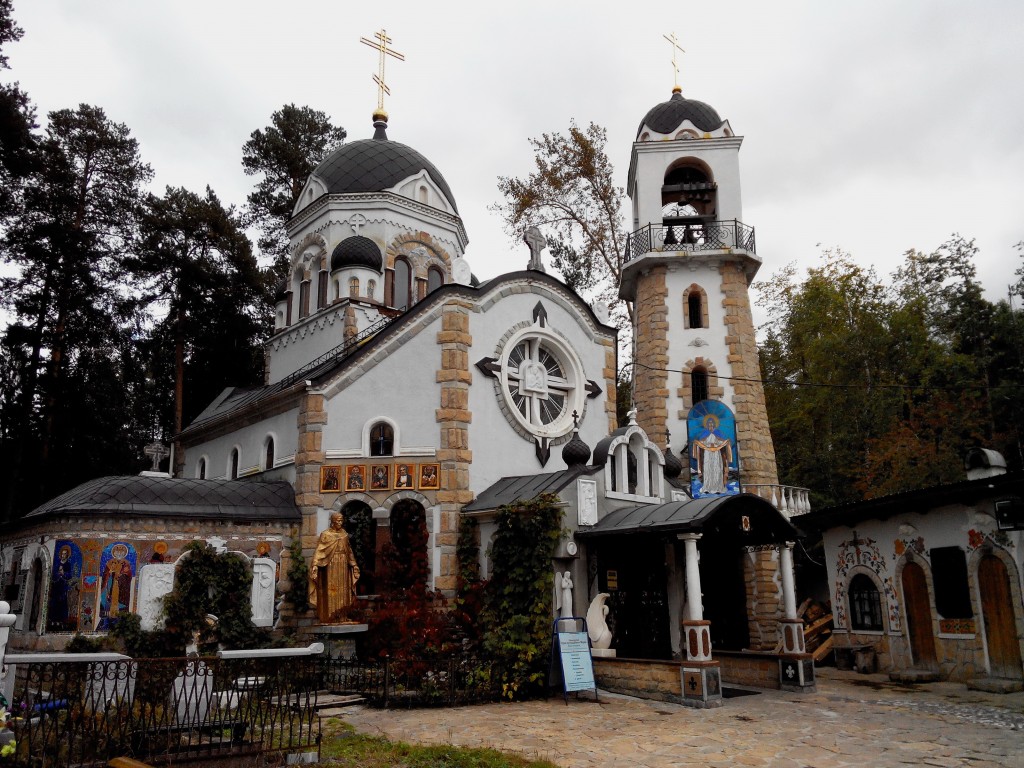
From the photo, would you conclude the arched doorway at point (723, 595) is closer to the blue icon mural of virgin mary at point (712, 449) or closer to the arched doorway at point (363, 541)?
the blue icon mural of virgin mary at point (712, 449)

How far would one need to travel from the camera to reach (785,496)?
21.9 meters

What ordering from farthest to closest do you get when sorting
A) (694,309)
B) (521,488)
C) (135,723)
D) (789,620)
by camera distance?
(694,309), (521,488), (789,620), (135,723)

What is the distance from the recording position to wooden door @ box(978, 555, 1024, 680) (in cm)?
1368

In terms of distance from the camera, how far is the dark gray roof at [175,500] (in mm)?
15016

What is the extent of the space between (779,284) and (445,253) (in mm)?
16957

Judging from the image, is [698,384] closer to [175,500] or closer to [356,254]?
[356,254]

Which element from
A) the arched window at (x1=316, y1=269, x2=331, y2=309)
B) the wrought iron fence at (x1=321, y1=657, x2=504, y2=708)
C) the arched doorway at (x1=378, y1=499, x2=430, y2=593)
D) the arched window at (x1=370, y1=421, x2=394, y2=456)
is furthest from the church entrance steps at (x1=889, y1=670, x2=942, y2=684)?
the arched window at (x1=316, y1=269, x2=331, y2=309)

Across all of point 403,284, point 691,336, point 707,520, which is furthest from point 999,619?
point 403,284

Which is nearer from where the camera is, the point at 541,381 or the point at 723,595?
the point at 723,595

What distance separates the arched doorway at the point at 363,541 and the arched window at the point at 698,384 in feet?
32.7

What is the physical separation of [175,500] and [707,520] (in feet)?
32.4

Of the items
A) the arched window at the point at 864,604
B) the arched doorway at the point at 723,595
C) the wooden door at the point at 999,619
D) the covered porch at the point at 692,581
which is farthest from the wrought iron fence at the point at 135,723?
the arched window at the point at 864,604

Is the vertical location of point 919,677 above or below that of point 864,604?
below

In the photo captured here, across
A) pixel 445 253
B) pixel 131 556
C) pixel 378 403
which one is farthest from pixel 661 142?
pixel 131 556
